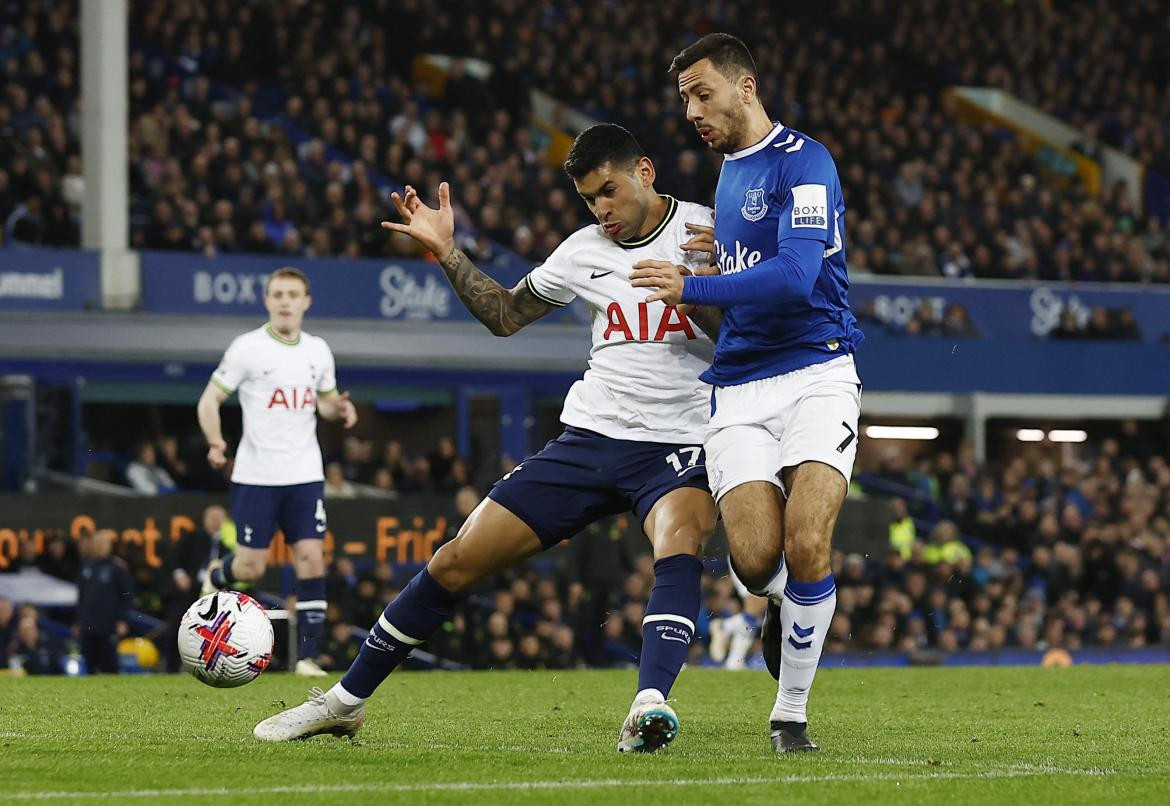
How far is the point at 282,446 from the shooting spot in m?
11.4

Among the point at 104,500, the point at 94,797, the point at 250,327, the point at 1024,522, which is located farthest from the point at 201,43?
the point at 94,797

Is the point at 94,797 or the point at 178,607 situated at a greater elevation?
the point at 94,797

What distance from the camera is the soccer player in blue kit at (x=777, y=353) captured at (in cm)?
620

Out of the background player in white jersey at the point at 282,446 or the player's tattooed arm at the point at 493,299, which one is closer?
the player's tattooed arm at the point at 493,299

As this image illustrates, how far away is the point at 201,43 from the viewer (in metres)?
24.0

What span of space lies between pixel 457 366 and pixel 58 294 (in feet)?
15.9

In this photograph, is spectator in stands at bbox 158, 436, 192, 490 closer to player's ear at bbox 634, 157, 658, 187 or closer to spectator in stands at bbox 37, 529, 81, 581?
spectator in stands at bbox 37, 529, 81, 581

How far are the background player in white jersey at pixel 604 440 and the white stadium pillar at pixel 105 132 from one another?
13400 millimetres

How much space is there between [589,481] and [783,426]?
0.69m

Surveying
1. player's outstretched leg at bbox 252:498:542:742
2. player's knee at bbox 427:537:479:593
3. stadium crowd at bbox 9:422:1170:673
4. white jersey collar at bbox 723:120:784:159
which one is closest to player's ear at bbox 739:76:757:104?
white jersey collar at bbox 723:120:784:159

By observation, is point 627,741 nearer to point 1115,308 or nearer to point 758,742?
point 758,742

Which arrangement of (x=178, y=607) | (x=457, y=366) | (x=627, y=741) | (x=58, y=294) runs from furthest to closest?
(x=457, y=366) < (x=58, y=294) < (x=178, y=607) < (x=627, y=741)

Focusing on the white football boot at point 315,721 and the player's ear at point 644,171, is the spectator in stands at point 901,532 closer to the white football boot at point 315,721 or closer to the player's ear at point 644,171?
the player's ear at point 644,171

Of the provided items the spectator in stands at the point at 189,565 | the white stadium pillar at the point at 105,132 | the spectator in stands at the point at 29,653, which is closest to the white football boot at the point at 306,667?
the spectator in stands at the point at 189,565
